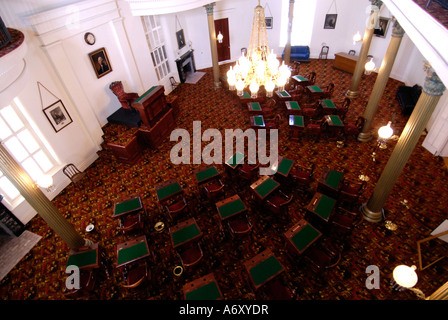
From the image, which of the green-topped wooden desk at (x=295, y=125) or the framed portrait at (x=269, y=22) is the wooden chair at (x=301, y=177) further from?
the framed portrait at (x=269, y=22)

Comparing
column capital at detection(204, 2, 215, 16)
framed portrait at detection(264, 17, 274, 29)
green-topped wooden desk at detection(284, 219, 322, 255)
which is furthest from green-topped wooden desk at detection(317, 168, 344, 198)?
framed portrait at detection(264, 17, 274, 29)

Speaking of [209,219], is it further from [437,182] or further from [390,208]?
[437,182]

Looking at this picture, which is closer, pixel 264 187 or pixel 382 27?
pixel 264 187

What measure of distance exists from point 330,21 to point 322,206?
11.1 metres

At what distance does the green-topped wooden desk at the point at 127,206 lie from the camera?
6.03m

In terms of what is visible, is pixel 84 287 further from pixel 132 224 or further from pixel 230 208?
pixel 230 208

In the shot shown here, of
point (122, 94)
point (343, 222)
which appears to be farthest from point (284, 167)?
point (122, 94)

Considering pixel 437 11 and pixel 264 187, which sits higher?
pixel 437 11

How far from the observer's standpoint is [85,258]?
5.22m

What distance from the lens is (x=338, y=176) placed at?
6.45 meters

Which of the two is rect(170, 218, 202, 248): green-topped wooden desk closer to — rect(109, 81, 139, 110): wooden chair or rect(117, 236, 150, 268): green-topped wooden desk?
rect(117, 236, 150, 268): green-topped wooden desk

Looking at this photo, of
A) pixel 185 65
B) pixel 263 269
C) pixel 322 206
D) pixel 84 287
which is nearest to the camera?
pixel 263 269

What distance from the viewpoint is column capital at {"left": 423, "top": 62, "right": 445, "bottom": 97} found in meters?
3.95
